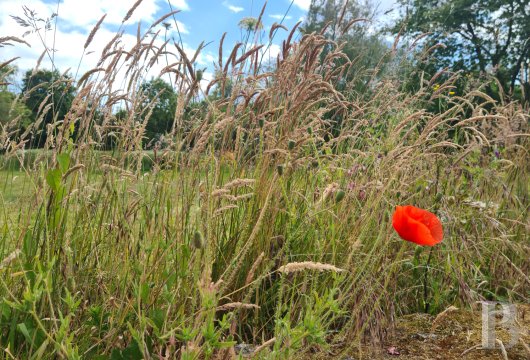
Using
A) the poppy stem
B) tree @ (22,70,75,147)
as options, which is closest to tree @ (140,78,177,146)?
tree @ (22,70,75,147)

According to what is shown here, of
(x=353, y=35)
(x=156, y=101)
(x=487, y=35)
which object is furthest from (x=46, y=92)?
(x=487, y=35)

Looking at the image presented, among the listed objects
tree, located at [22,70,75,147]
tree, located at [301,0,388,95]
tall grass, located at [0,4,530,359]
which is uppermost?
tree, located at [301,0,388,95]

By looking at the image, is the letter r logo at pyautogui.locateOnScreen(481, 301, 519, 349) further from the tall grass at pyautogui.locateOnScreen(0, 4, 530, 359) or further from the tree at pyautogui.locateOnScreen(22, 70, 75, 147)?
the tree at pyautogui.locateOnScreen(22, 70, 75, 147)

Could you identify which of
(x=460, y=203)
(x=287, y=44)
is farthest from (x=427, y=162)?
(x=287, y=44)

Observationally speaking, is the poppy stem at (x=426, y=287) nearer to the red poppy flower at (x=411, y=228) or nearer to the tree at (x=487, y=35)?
the red poppy flower at (x=411, y=228)

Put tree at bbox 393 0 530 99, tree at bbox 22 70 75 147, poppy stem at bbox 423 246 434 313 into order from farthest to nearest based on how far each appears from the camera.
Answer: tree at bbox 393 0 530 99 → poppy stem at bbox 423 246 434 313 → tree at bbox 22 70 75 147

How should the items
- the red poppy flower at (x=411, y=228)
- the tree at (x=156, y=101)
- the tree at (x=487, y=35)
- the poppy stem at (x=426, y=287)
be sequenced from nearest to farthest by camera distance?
the red poppy flower at (x=411, y=228) → the tree at (x=156, y=101) → the poppy stem at (x=426, y=287) → the tree at (x=487, y=35)

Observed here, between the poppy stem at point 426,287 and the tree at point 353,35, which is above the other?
the tree at point 353,35

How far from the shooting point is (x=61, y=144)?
5.06ft

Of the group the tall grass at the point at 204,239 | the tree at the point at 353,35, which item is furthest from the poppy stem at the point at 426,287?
the tree at the point at 353,35

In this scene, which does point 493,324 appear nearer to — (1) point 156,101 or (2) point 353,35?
(1) point 156,101

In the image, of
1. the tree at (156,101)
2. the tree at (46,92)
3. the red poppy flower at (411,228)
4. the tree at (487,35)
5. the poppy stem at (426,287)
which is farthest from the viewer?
the tree at (487,35)

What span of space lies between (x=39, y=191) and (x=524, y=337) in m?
1.82

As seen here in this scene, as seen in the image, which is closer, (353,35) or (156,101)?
(156,101)
